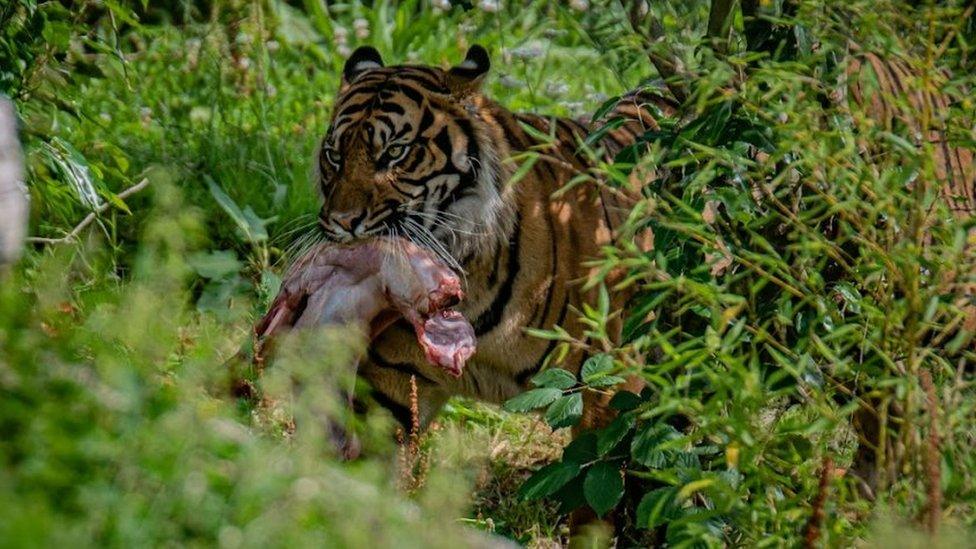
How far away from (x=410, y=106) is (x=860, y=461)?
1549mm

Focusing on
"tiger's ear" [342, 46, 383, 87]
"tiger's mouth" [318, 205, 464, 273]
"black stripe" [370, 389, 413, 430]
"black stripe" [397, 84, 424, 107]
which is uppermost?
"black stripe" [397, 84, 424, 107]

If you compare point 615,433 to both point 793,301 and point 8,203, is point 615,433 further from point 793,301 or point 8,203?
point 8,203

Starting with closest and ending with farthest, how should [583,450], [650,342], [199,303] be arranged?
[650,342], [583,450], [199,303]

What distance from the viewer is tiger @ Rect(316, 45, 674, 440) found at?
14.2 ft

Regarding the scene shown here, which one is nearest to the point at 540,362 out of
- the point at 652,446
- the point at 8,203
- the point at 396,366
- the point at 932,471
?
the point at 396,366

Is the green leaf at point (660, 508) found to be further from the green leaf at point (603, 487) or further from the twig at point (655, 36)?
the twig at point (655, 36)

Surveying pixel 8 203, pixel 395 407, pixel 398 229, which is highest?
pixel 8 203

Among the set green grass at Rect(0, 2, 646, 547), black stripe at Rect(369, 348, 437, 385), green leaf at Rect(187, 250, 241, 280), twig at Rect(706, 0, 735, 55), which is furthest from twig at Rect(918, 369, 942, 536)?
green leaf at Rect(187, 250, 241, 280)

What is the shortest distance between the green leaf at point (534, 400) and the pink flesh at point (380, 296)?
0.25 metres

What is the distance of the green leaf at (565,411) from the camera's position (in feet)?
12.8

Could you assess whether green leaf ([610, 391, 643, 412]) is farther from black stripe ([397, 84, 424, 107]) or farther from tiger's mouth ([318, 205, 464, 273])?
black stripe ([397, 84, 424, 107])

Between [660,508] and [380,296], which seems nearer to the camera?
[660,508]

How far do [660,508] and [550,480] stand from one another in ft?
1.42

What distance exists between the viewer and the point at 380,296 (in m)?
4.19
